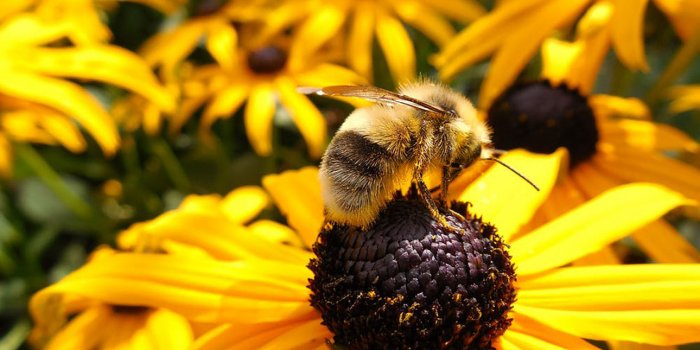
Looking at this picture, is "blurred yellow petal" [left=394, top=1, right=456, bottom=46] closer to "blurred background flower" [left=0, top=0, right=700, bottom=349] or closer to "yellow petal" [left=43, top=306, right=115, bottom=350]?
"blurred background flower" [left=0, top=0, right=700, bottom=349]

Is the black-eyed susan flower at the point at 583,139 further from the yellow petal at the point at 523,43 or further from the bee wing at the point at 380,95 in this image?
the bee wing at the point at 380,95

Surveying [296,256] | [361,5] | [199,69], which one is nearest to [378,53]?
[361,5]

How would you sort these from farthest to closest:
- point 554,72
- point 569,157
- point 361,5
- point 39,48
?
point 361,5
point 39,48
point 554,72
point 569,157

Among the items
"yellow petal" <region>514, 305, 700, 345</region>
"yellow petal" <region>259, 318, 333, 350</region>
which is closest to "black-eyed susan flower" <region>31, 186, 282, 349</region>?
"yellow petal" <region>259, 318, 333, 350</region>

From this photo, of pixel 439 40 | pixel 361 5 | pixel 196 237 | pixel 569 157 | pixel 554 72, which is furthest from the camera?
pixel 361 5

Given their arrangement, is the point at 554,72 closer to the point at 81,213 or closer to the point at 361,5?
the point at 361,5
